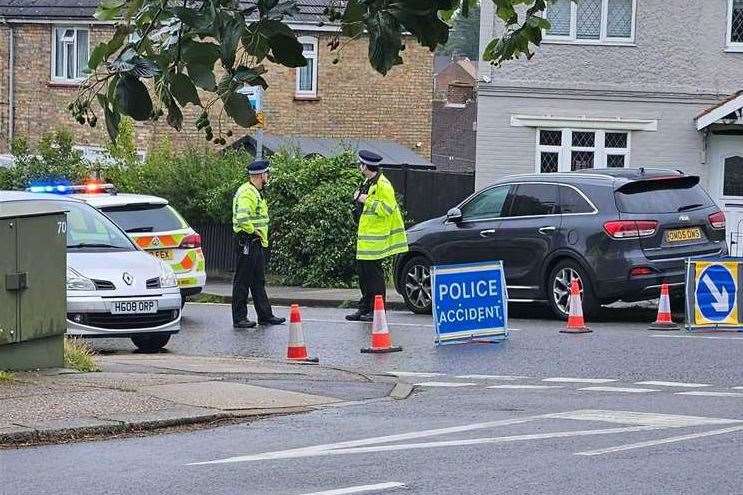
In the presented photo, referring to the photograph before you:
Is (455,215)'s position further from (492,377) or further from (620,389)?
(620,389)

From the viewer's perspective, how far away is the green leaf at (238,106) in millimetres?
4289

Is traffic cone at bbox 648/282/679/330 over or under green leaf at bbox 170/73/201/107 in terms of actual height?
under

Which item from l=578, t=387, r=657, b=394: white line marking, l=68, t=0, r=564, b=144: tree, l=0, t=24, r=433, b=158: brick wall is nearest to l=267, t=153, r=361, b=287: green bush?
l=578, t=387, r=657, b=394: white line marking

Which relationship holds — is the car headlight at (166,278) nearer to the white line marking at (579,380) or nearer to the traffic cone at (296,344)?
the traffic cone at (296,344)

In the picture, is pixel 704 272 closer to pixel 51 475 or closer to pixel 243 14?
pixel 51 475

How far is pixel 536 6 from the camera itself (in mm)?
6355

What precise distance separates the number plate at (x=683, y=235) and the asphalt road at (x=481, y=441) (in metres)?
2.97

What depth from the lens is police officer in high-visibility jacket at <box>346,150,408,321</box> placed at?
1734cm

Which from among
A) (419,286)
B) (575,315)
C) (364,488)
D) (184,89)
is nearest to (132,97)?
(184,89)

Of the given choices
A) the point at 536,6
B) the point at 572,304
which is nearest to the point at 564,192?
the point at 572,304

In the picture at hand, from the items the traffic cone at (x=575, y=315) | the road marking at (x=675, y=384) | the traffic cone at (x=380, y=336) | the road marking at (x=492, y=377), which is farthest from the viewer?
the traffic cone at (x=575, y=315)

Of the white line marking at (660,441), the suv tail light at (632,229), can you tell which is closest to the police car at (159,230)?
the suv tail light at (632,229)

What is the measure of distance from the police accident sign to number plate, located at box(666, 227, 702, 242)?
2.77 m

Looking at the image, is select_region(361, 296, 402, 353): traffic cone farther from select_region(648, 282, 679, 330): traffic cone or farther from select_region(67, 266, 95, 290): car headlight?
select_region(648, 282, 679, 330): traffic cone
